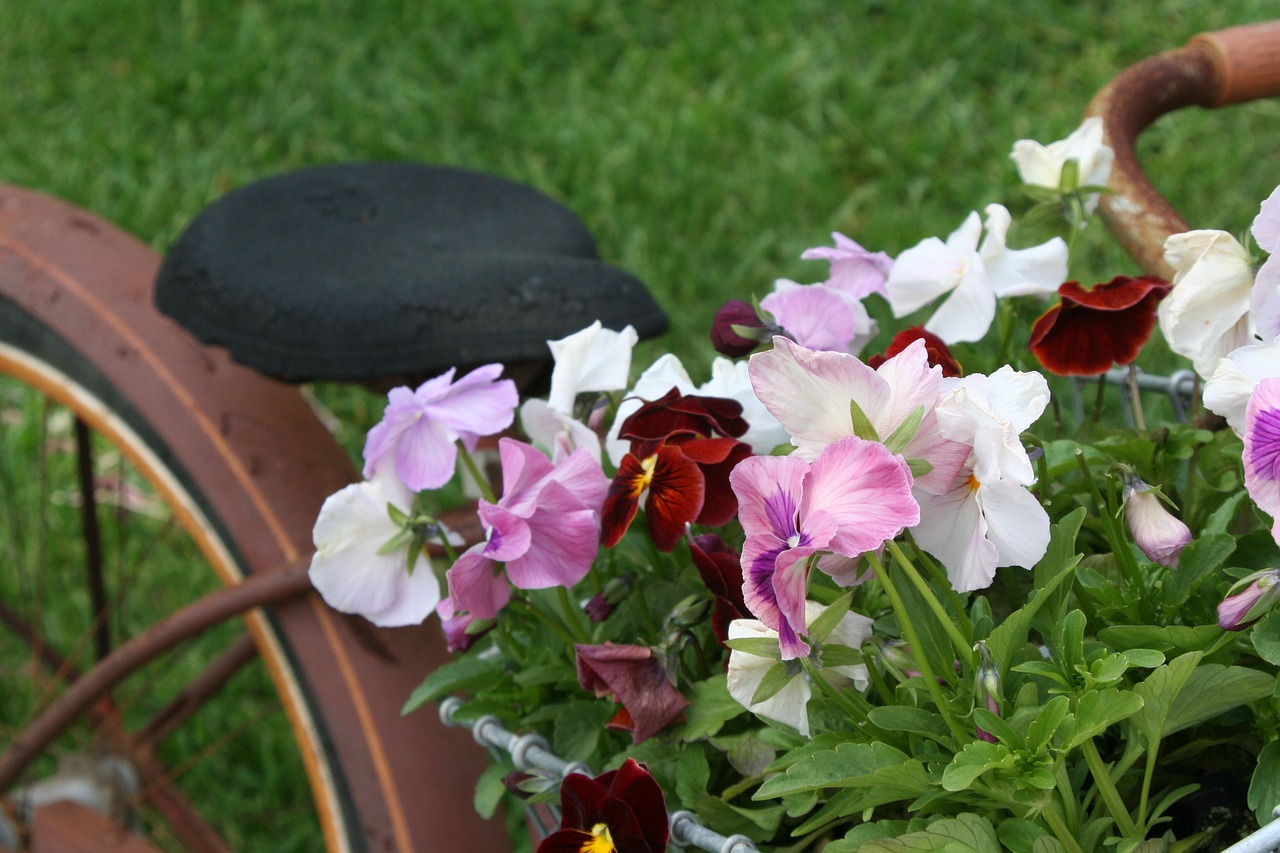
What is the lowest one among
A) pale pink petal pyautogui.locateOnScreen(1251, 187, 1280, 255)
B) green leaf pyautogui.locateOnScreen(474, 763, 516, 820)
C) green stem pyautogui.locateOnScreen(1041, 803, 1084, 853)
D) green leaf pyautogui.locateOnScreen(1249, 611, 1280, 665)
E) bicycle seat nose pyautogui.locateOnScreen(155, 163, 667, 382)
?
green leaf pyautogui.locateOnScreen(474, 763, 516, 820)

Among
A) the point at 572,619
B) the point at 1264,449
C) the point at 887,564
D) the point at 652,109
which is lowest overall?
the point at 652,109

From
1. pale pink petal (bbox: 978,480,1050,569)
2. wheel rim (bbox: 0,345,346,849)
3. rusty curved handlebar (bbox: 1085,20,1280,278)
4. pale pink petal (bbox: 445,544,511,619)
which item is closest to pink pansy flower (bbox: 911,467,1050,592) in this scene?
pale pink petal (bbox: 978,480,1050,569)

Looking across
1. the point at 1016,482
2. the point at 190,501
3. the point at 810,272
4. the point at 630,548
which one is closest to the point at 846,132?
the point at 810,272

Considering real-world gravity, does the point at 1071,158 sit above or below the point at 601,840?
above

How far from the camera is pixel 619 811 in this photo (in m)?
0.57

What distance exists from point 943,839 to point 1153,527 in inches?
6.9

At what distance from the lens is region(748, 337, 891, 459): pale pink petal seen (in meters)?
0.53

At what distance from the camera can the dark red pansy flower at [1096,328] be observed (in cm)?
69

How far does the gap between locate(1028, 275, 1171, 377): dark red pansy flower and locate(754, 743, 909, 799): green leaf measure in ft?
0.81

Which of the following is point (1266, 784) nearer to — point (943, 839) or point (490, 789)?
point (943, 839)

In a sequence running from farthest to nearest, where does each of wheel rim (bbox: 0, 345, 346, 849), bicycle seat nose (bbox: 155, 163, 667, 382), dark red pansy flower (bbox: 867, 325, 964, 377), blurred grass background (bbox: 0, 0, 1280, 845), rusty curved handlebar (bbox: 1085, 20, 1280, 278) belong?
blurred grass background (bbox: 0, 0, 1280, 845)
wheel rim (bbox: 0, 345, 346, 849)
bicycle seat nose (bbox: 155, 163, 667, 382)
rusty curved handlebar (bbox: 1085, 20, 1280, 278)
dark red pansy flower (bbox: 867, 325, 964, 377)

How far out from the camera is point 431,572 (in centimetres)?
72

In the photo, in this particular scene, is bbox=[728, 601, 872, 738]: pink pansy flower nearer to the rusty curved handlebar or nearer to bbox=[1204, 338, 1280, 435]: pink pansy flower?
bbox=[1204, 338, 1280, 435]: pink pansy flower

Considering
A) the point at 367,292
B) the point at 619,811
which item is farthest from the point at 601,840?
the point at 367,292
